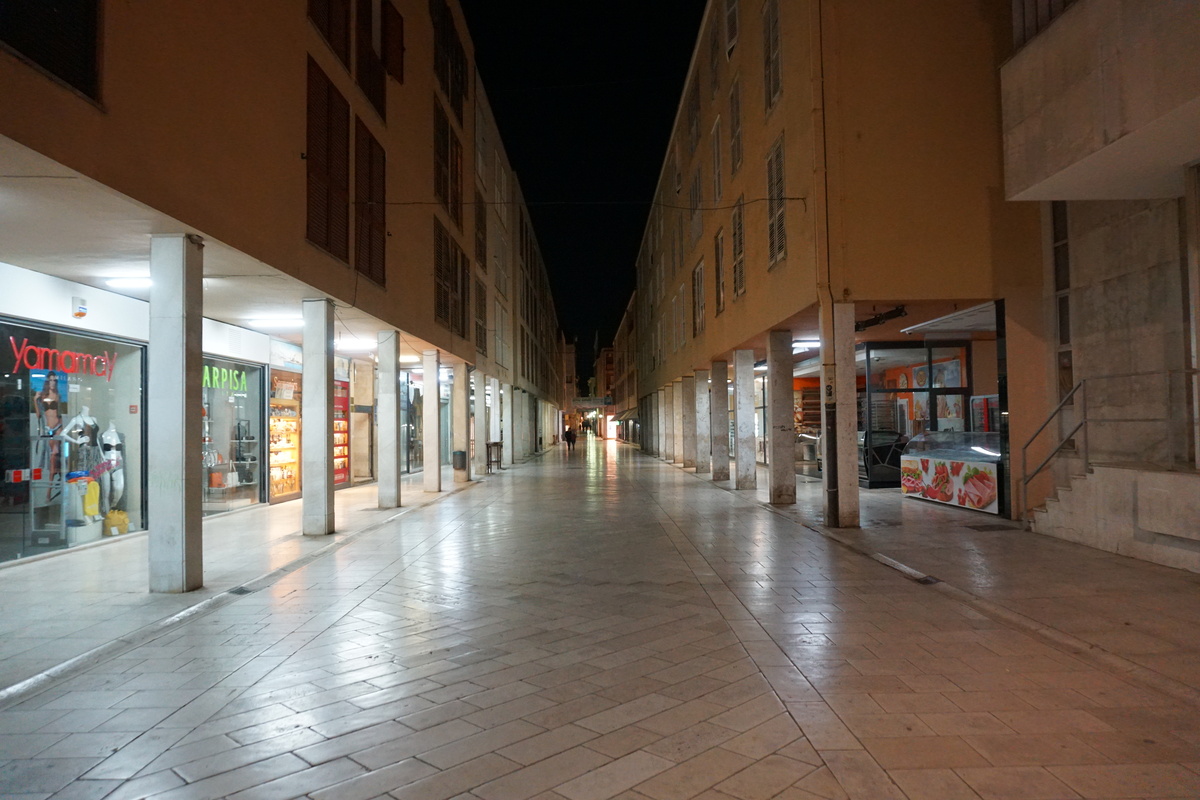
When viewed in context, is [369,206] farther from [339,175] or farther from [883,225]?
[883,225]

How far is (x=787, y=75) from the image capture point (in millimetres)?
12898

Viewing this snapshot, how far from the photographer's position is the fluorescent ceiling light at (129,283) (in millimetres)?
9867

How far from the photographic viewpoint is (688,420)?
91.7 ft

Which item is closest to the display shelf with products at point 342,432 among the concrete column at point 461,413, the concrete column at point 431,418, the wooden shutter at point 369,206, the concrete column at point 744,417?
the concrete column at point 431,418

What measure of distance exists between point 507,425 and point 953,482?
71.8ft

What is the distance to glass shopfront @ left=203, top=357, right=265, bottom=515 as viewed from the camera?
1372 centimetres

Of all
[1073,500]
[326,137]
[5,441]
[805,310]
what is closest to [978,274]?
[805,310]

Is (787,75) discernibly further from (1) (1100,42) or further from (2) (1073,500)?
(2) (1073,500)

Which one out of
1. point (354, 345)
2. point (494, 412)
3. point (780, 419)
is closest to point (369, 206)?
point (354, 345)

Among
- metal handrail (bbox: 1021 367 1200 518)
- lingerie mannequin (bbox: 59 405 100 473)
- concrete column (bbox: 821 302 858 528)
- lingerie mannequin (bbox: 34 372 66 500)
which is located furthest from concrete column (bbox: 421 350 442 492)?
metal handrail (bbox: 1021 367 1200 518)

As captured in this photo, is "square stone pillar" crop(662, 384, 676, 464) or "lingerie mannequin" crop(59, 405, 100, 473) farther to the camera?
"square stone pillar" crop(662, 384, 676, 464)

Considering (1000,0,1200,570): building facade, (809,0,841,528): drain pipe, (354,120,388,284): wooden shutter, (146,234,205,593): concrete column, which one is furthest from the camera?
(354,120,388,284): wooden shutter

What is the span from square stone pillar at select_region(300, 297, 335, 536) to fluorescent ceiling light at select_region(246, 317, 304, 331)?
195 cm

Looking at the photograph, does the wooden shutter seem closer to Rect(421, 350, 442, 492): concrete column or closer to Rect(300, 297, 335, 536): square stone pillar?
Rect(300, 297, 335, 536): square stone pillar
